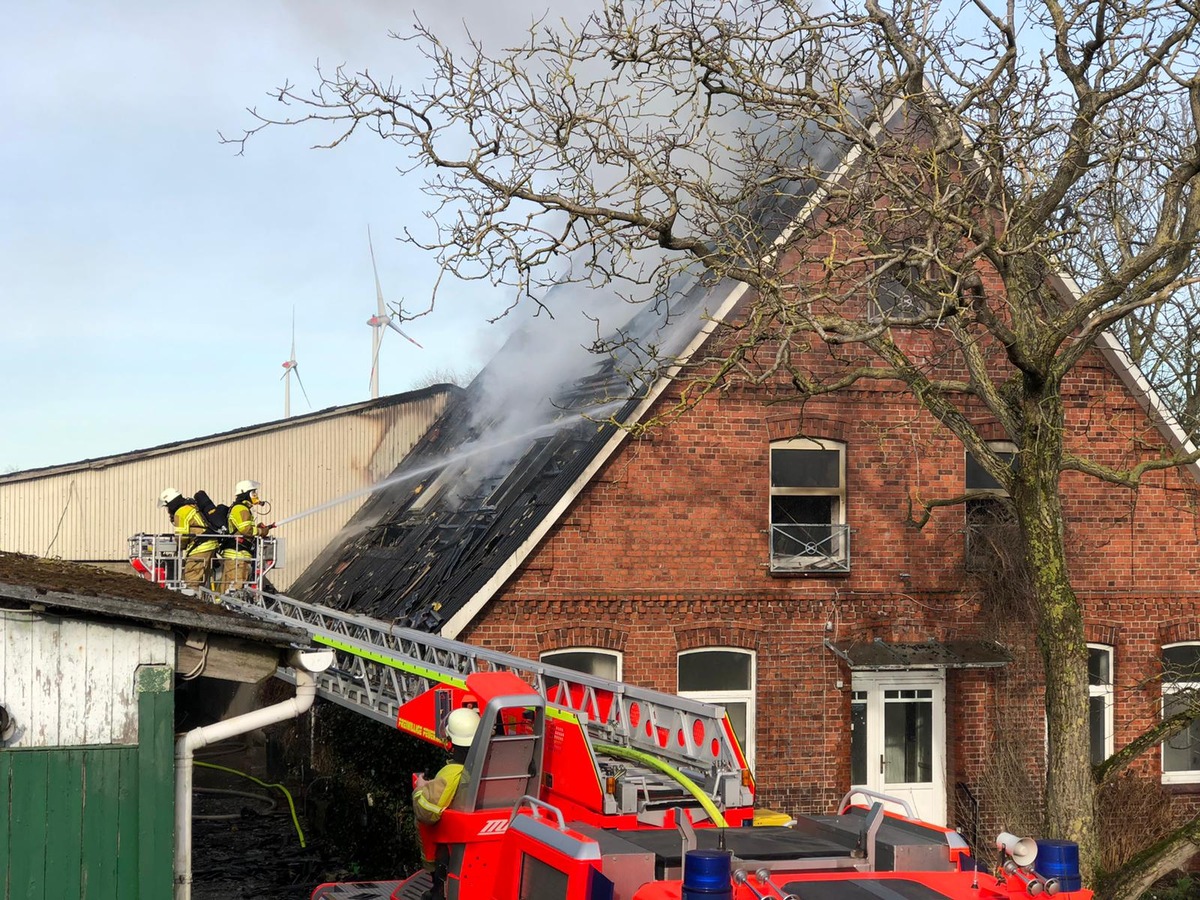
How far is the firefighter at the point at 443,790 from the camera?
26.1 feet

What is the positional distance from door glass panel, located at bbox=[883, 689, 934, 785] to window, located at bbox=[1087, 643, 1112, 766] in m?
2.00

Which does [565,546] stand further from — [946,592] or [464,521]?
[946,592]

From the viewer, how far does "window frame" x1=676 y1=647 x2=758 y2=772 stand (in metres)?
14.8

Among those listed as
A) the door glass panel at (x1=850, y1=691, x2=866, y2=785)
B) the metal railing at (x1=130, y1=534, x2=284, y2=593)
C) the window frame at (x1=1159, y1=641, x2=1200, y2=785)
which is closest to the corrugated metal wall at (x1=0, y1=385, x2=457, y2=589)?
the metal railing at (x1=130, y1=534, x2=284, y2=593)

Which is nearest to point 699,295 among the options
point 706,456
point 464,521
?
point 706,456

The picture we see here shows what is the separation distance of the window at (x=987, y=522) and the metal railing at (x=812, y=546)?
5.18ft

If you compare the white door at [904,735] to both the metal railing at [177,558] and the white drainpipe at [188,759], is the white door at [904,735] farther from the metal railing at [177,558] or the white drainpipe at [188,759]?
the white drainpipe at [188,759]

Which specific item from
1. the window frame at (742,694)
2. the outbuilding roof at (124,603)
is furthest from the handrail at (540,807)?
the window frame at (742,694)

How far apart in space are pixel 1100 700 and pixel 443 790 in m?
10.7

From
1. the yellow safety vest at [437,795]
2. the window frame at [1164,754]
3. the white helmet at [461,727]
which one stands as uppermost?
the white helmet at [461,727]

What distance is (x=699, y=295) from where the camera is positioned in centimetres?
1753

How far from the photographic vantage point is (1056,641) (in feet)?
36.0

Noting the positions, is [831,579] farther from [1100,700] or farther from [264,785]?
[264,785]

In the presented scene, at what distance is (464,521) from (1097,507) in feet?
26.4
